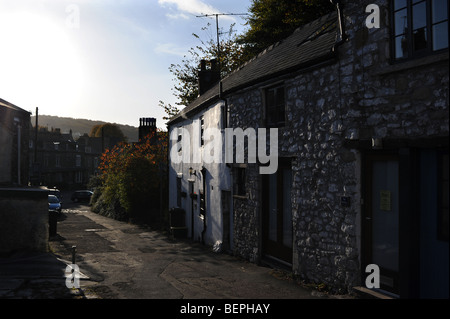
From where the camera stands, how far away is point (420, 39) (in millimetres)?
6969

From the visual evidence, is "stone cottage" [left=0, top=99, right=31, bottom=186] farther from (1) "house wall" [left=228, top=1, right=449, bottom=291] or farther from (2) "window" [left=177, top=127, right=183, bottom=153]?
(1) "house wall" [left=228, top=1, right=449, bottom=291]

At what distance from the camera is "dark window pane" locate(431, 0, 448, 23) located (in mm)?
6555

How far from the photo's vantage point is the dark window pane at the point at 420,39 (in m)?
6.89

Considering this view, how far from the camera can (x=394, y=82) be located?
7340 millimetres

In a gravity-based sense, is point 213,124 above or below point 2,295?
above

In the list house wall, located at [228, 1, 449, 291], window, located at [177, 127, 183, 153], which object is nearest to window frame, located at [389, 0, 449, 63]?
house wall, located at [228, 1, 449, 291]

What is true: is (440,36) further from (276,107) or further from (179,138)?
(179,138)

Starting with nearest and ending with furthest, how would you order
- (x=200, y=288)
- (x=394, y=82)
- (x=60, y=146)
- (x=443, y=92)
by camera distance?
(x=443, y=92) → (x=394, y=82) → (x=200, y=288) → (x=60, y=146)

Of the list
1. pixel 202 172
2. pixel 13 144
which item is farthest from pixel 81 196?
pixel 202 172

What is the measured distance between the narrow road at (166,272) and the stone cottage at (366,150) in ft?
3.15

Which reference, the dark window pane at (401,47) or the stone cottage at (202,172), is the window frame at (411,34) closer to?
the dark window pane at (401,47)
